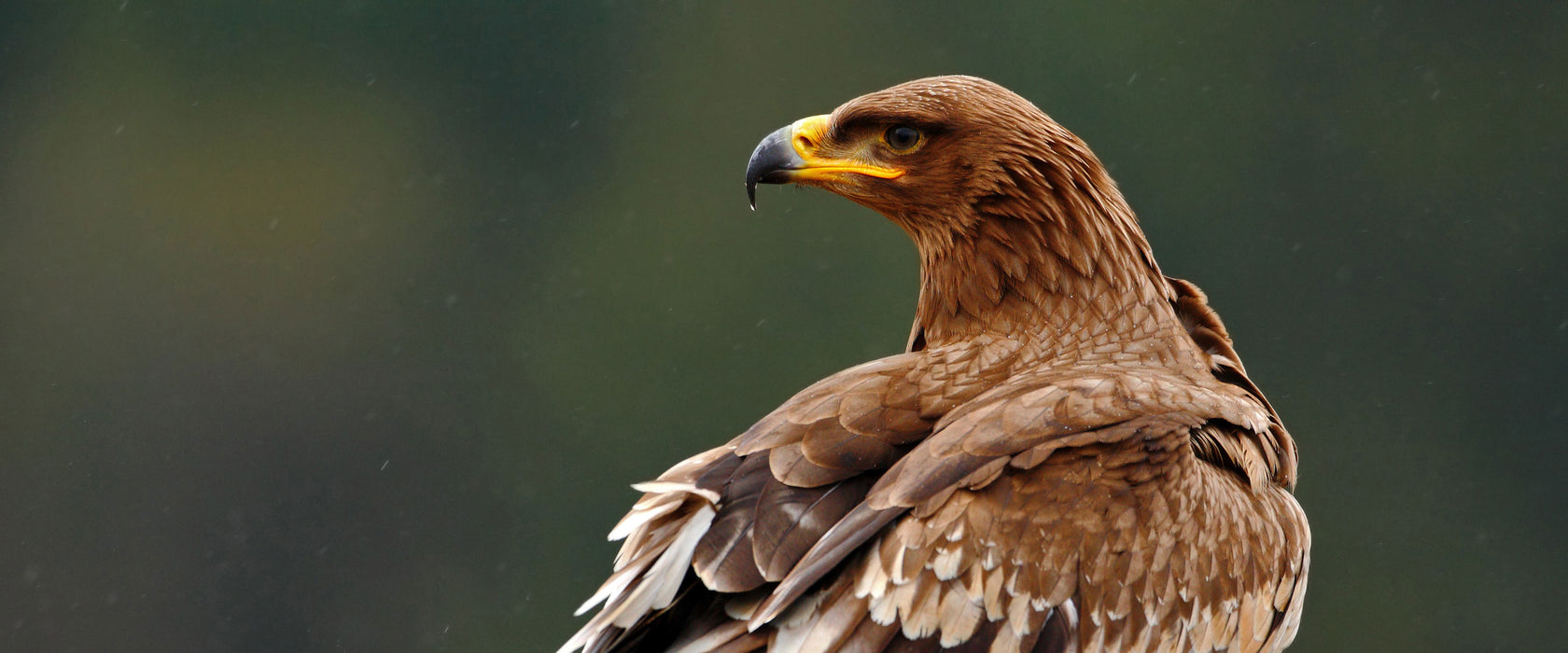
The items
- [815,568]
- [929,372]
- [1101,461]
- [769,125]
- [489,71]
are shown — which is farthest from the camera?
[489,71]

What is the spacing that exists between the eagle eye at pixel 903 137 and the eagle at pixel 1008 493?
0.06m

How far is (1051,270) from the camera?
3.57 m

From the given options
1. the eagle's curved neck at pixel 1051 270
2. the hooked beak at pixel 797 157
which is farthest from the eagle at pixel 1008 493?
the hooked beak at pixel 797 157

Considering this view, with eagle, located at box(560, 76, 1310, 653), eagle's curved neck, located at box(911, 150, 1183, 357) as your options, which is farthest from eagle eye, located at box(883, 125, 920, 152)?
eagle's curved neck, located at box(911, 150, 1183, 357)

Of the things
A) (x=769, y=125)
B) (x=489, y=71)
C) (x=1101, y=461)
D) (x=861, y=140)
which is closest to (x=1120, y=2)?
(x=769, y=125)

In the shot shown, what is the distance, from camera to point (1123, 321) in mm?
3531

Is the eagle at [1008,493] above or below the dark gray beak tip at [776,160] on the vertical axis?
below

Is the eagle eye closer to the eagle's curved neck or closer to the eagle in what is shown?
the eagle

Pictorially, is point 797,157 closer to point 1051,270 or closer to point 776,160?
point 776,160

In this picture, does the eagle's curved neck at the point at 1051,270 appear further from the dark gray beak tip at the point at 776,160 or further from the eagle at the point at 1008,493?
the dark gray beak tip at the point at 776,160

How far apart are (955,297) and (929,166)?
0.94 ft

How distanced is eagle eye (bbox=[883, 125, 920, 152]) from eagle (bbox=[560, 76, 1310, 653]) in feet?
0.21

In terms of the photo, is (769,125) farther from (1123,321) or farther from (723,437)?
(1123,321)

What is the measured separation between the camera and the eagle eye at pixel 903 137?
370cm
